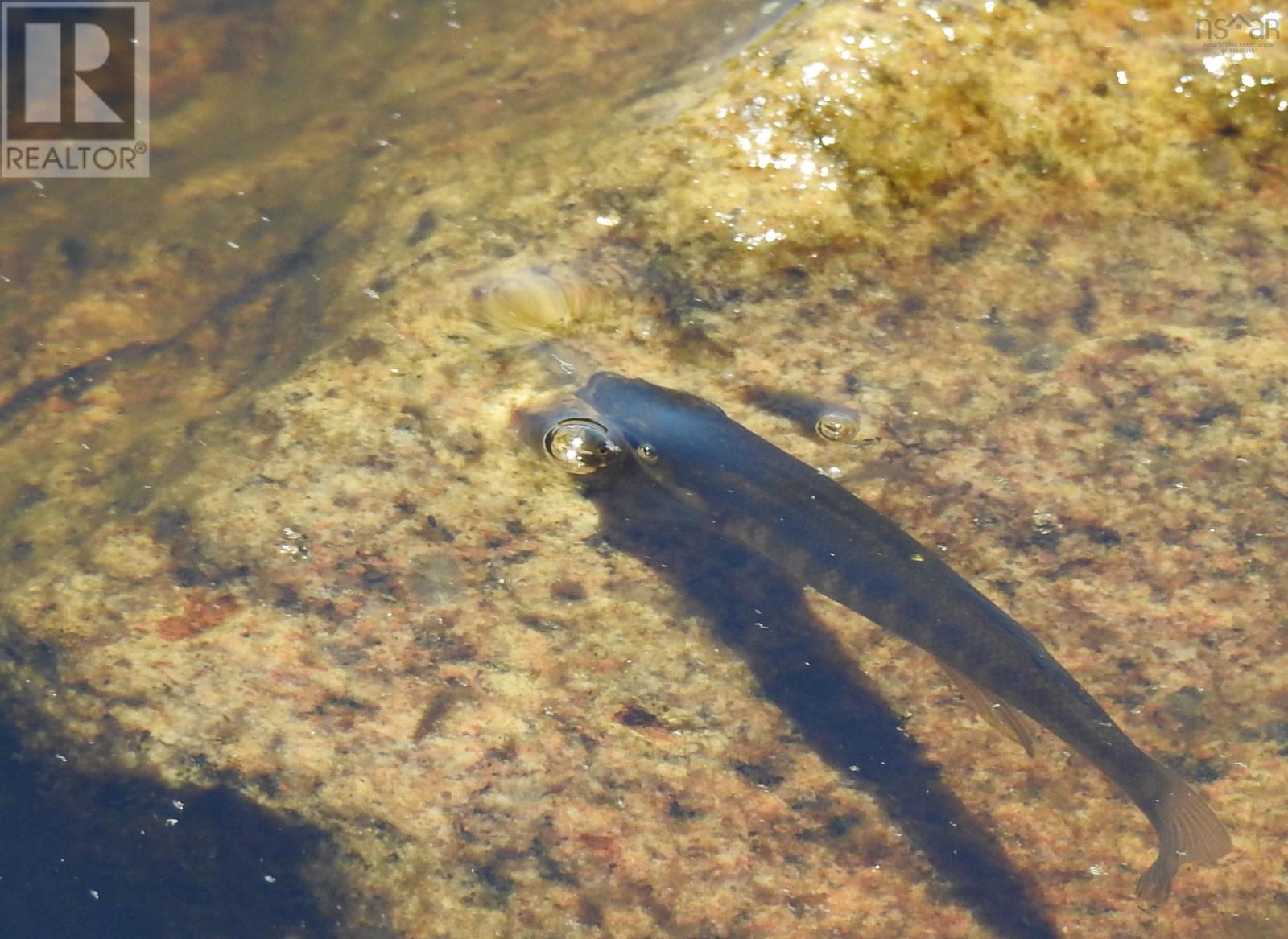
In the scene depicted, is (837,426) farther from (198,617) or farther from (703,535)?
(198,617)

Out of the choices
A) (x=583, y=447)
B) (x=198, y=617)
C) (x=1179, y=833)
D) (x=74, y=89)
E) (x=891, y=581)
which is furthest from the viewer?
(x=74, y=89)

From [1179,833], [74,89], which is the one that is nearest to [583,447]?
[1179,833]

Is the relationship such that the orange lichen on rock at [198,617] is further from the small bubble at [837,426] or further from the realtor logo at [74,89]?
the realtor logo at [74,89]

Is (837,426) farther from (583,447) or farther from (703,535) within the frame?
(583,447)

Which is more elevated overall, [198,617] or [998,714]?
[998,714]

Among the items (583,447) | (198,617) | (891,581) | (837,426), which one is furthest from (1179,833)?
(198,617)

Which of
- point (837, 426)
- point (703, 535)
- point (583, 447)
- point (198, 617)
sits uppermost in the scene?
point (837, 426)

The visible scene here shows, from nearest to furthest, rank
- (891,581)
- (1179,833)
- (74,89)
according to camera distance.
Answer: (1179,833) < (891,581) < (74,89)

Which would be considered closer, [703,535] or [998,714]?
[998,714]

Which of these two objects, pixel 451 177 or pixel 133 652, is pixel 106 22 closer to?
pixel 451 177
